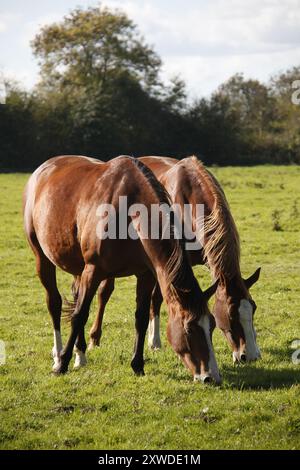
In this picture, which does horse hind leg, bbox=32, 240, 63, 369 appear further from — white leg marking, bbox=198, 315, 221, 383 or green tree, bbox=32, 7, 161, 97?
green tree, bbox=32, 7, 161, 97

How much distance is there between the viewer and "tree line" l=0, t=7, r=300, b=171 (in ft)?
129

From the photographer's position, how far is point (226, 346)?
323 inches

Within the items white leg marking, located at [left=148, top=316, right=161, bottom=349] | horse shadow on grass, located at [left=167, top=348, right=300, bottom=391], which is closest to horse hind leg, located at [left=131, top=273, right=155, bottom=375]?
horse shadow on grass, located at [left=167, top=348, right=300, bottom=391]

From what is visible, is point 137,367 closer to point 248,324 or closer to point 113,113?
point 248,324

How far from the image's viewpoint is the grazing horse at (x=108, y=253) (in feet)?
20.6

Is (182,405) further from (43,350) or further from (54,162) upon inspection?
(54,162)

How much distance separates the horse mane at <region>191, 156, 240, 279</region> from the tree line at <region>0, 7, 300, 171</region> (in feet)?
99.5

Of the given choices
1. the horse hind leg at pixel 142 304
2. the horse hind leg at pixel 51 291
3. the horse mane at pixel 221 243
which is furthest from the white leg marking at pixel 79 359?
the horse mane at pixel 221 243

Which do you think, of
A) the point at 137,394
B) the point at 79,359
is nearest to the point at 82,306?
the point at 79,359

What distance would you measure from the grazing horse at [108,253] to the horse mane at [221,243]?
0.68 meters

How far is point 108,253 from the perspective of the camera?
22.5ft

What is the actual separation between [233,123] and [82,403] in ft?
132

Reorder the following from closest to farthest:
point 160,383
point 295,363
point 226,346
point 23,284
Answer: point 160,383
point 295,363
point 226,346
point 23,284

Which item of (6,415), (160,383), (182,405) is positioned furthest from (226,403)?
(6,415)
